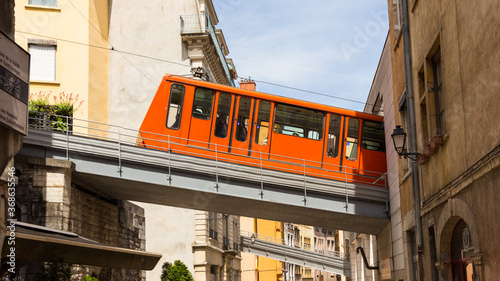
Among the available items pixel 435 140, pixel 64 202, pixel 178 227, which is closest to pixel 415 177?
pixel 435 140

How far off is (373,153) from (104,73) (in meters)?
16.9

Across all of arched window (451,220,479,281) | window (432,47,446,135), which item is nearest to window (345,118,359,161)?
window (432,47,446,135)

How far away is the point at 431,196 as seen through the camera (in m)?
11.5

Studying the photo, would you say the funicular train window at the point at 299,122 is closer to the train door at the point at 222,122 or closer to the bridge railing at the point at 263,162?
the bridge railing at the point at 263,162

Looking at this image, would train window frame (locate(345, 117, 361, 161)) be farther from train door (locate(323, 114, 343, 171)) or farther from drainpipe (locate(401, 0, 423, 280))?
drainpipe (locate(401, 0, 423, 280))

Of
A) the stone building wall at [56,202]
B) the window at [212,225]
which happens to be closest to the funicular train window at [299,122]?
the stone building wall at [56,202]

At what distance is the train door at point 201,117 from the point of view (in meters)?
19.0

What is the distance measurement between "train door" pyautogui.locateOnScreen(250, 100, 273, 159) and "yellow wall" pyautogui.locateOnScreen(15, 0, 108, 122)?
12.1 metres

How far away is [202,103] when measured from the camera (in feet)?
62.8

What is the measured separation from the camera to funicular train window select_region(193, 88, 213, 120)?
62.5 ft

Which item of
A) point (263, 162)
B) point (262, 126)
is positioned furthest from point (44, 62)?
point (263, 162)

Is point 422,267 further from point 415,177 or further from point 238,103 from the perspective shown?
point 238,103

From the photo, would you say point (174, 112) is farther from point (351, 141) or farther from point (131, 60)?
point (131, 60)

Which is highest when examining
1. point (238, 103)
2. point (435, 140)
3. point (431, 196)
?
point (238, 103)
